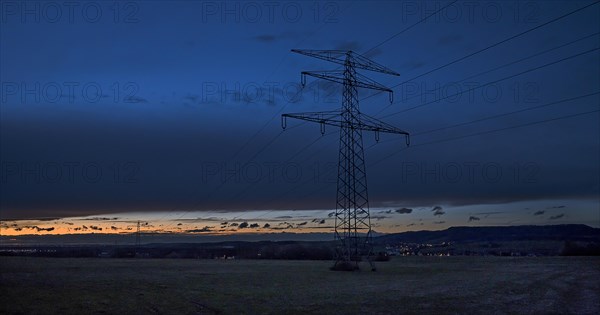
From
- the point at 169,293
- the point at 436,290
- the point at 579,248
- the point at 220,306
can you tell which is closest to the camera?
the point at 220,306

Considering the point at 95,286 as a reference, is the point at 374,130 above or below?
above

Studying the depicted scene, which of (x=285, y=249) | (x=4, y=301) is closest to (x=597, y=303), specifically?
(x=4, y=301)

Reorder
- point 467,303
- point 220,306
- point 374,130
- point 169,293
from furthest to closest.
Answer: point 374,130
point 169,293
point 467,303
point 220,306

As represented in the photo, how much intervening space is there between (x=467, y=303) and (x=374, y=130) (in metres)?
28.0

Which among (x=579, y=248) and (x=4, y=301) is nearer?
(x=4, y=301)

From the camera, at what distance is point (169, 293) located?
151 feet

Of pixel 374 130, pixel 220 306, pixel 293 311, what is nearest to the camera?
pixel 293 311

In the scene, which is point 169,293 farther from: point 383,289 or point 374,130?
point 374,130

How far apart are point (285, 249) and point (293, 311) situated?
165713mm

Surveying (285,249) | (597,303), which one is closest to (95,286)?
(597,303)

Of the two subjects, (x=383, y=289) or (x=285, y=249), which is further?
(x=285, y=249)

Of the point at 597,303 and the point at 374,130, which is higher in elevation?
the point at 374,130

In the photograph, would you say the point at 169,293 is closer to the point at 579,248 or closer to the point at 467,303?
the point at 467,303

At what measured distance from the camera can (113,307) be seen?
35781mm
